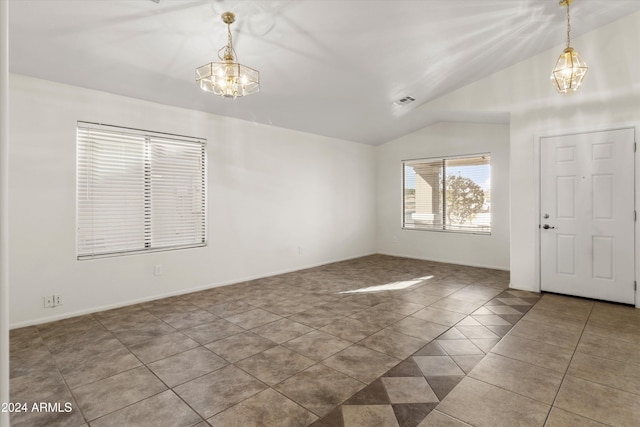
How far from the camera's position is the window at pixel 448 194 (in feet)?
20.4

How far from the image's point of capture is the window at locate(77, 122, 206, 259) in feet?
12.2

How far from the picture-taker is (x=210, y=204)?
4.75m

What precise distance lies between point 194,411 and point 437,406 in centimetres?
150

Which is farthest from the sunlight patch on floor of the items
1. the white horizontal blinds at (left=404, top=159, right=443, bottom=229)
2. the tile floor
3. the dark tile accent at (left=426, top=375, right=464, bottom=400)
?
the dark tile accent at (left=426, top=375, right=464, bottom=400)

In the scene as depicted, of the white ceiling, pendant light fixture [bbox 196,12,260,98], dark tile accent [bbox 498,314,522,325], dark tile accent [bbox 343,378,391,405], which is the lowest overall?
dark tile accent [bbox 343,378,391,405]

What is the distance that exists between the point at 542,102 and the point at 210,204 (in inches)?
191

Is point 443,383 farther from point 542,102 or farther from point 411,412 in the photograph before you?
point 542,102

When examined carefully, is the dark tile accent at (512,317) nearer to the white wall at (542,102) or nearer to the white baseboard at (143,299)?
the white wall at (542,102)

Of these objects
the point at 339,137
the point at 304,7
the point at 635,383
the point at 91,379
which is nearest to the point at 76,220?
the point at 91,379

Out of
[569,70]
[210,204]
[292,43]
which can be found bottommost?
[210,204]

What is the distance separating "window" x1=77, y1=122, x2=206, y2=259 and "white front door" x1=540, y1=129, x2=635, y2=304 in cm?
483

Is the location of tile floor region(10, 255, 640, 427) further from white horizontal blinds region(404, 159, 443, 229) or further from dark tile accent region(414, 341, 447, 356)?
white horizontal blinds region(404, 159, 443, 229)

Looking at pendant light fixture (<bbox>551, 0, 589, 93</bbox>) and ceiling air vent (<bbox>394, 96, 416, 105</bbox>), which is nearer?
pendant light fixture (<bbox>551, 0, 589, 93</bbox>)

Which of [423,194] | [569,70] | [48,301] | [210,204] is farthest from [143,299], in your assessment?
[423,194]
